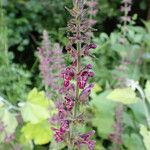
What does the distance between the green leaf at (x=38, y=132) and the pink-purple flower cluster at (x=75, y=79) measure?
4.95 ft

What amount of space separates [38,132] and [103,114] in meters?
0.57

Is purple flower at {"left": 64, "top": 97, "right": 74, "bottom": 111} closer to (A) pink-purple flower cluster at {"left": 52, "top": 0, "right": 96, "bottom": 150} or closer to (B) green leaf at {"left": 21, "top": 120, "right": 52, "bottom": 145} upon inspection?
(A) pink-purple flower cluster at {"left": 52, "top": 0, "right": 96, "bottom": 150}

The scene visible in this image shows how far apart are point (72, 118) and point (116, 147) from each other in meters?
1.49

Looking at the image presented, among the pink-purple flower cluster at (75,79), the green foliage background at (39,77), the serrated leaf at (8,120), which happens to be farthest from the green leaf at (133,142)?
the pink-purple flower cluster at (75,79)

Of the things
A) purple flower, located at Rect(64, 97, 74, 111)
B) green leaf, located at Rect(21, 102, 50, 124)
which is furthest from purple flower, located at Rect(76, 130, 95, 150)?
green leaf, located at Rect(21, 102, 50, 124)

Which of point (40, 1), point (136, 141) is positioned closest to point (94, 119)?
point (136, 141)

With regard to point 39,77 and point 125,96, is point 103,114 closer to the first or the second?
point 125,96

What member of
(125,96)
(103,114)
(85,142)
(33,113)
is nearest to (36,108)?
(33,113)

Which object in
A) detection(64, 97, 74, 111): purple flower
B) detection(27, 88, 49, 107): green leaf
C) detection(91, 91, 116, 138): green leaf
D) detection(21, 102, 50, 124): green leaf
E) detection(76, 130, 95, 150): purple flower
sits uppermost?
detection(64, 97, 74, 111): purple flower

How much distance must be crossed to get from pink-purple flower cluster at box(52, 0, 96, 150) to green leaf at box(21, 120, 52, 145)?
59.4 inches

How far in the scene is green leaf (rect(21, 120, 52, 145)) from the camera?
3.14m

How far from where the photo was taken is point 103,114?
11.7 feet

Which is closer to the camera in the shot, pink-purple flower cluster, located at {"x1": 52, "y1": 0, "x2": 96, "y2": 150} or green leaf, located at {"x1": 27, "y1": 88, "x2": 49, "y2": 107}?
pink-purple flower cluster, located at {"x1": 52, "y1": 0, "x2": 96, "y2": 150}

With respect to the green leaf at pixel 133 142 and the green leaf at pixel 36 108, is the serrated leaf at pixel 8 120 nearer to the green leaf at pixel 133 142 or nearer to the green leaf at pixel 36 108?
the green leaf at pixel 36 108
